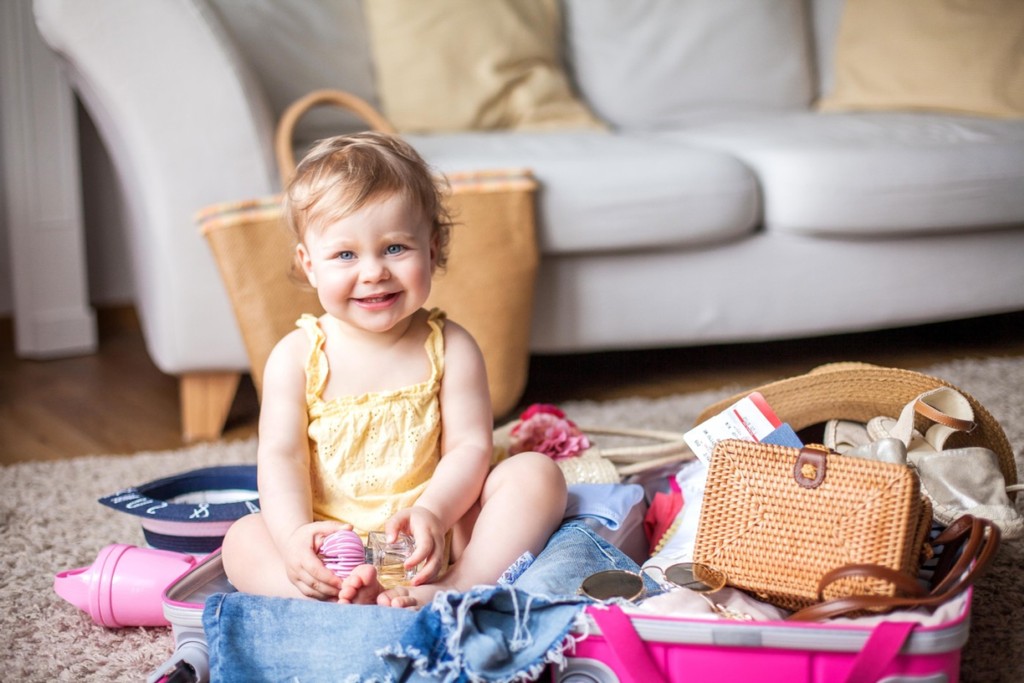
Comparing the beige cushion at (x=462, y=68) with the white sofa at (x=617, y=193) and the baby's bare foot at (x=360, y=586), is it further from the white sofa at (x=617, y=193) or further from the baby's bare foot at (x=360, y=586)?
the baby's bare foot at (x=360, y=586)

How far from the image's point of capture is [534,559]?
1104mm

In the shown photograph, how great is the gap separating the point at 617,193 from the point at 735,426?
0.73 meters

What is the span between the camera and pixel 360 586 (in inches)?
38.2

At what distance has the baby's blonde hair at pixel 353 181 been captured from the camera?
1098 mm

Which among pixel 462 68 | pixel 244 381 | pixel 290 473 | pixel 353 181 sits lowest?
pixel 244 381

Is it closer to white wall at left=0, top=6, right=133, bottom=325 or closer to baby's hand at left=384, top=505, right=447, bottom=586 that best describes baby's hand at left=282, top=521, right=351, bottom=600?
baby's hand at left=384, top=505, right=447, bottom=586

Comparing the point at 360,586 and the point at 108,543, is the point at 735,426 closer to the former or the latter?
the point at 360,586

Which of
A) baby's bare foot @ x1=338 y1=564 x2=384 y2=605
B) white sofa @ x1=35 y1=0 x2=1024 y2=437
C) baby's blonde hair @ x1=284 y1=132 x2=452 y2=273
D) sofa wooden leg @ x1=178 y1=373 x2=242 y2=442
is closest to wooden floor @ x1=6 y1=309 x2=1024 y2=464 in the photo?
sofa wooden leg @ x1=178 y1=373 x2=242 y2=442

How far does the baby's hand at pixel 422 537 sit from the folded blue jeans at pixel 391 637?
99 mm

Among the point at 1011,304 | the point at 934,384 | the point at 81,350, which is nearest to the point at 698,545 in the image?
the point at 934,384

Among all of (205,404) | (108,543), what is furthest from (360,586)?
(205,404)

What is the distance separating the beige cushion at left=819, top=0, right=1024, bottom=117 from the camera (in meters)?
2.27

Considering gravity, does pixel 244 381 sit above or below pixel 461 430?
below

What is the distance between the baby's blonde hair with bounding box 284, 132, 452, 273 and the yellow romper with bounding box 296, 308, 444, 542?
0.16 metres
